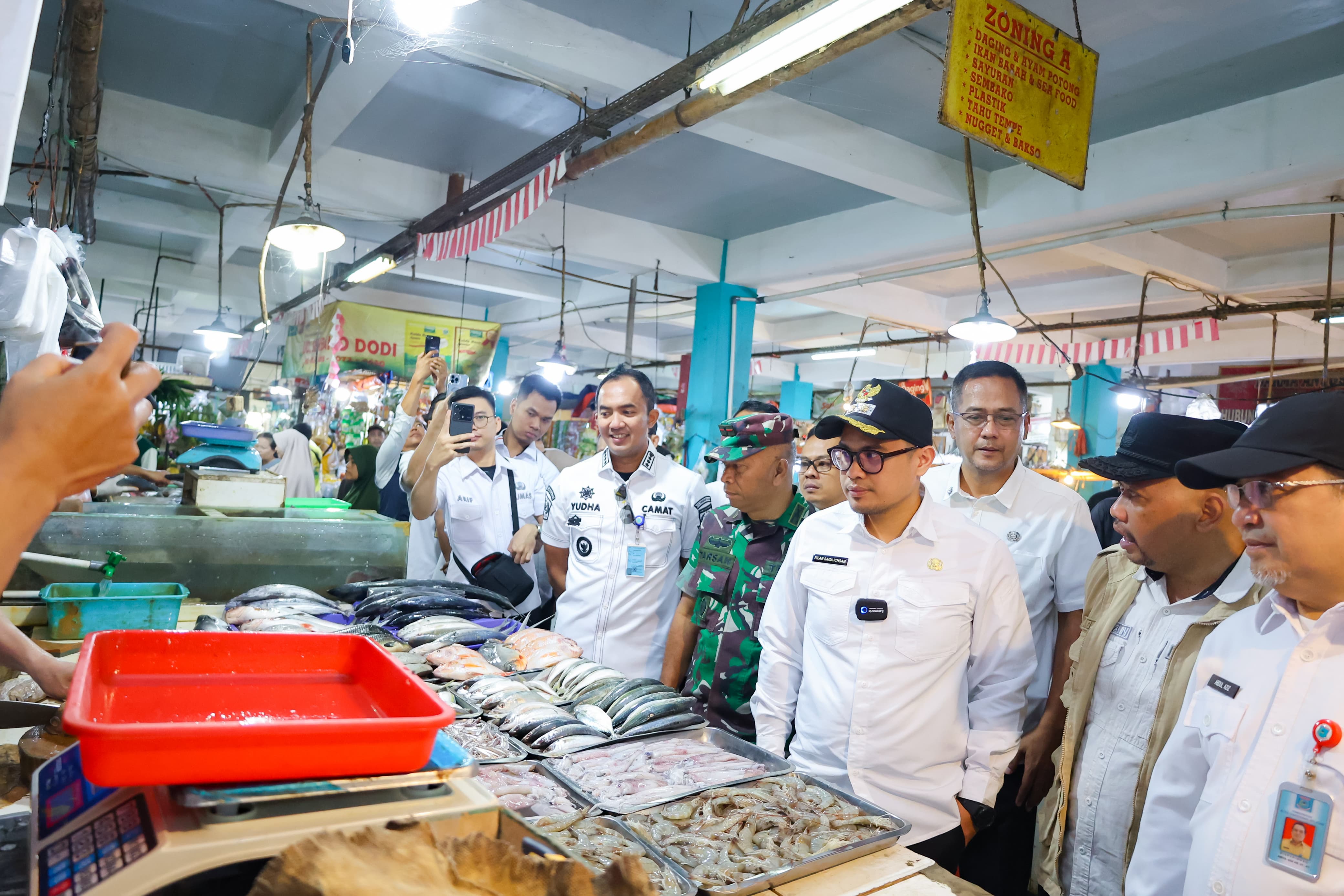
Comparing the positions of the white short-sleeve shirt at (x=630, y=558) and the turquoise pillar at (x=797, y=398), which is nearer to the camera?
the white short-sleeve shirt at (x=630, y=558)

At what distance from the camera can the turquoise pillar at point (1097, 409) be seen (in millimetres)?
14555

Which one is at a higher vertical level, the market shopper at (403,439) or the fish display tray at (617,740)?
the market shopper at (403,439)

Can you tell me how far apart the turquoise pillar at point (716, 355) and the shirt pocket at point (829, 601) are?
767 cm

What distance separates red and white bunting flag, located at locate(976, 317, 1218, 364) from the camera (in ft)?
32.3

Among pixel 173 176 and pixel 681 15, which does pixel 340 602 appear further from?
pixel 173 176

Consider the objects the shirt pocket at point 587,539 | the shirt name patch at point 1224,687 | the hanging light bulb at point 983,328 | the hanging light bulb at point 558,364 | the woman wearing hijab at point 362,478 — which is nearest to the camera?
the shirt name patch at point 1224,687

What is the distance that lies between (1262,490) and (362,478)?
7.22 meters

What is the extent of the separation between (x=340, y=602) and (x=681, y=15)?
13.9 ft

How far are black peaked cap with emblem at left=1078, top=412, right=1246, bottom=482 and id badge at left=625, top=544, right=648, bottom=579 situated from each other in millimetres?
2044

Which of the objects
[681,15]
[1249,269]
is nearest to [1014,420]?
[681,15]

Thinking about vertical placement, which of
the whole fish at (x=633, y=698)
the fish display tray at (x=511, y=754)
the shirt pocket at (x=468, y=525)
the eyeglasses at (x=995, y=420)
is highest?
the eyeglasses at (x=995, y=420)

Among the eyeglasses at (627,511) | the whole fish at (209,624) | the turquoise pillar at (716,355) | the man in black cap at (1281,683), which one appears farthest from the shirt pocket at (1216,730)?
the turquoise pillar at (716,355)

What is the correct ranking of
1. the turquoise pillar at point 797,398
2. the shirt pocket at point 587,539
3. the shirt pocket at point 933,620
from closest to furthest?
the shirt pocket at point 933,620, the shirt pocket at point 587,539, the turquoise pillar at point 797,398

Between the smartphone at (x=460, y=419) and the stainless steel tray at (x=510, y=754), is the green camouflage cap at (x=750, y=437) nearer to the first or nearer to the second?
the stainless steel tray at (x=510, y=754)
